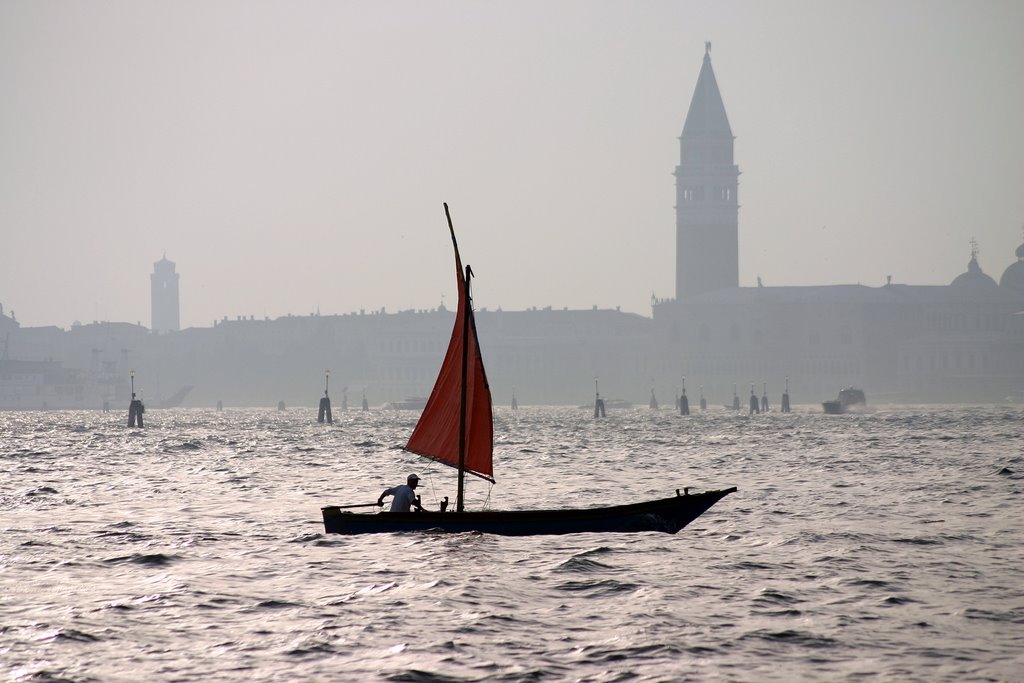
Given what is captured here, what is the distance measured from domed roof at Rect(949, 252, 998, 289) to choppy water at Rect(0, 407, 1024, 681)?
471ft

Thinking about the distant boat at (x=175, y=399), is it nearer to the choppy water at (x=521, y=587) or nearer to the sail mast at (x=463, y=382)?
the choppy water at (x=521, y=587)

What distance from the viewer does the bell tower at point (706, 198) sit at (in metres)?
182

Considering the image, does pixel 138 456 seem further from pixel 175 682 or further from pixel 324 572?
pixel 175 682

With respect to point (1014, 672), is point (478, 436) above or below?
above

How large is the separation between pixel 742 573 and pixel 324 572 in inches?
236

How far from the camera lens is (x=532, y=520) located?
26234mm

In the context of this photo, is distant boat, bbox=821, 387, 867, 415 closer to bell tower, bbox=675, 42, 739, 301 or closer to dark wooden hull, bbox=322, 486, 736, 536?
bell tower, bbox=675, 42, 739, 301

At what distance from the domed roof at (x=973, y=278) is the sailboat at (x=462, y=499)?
158 meters

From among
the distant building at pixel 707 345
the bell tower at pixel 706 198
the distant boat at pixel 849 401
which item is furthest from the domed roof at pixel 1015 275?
the distant boat at pixel 849 401

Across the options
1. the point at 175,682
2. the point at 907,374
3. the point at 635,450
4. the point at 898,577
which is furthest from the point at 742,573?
the point at 907,374

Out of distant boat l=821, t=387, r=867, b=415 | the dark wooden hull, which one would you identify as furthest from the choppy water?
distant boat l=821, t=387, r=867, b=415

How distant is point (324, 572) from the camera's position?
77.3 ft

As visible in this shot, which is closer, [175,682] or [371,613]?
[175,682]

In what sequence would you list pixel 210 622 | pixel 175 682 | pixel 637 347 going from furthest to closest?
1. pixel 637 347
2. pixel 210 622
3. pixel 175 682
